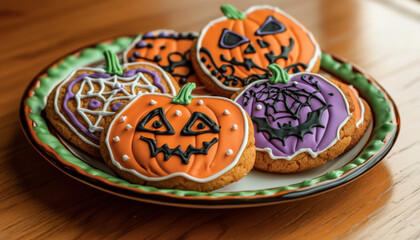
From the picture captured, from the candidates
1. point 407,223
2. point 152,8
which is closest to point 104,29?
point 152,8

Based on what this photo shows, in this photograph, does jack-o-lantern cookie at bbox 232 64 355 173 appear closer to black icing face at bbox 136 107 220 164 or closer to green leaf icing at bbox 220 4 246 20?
black icing face at bbox 136 107 220 164

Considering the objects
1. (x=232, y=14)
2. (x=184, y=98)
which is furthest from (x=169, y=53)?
(x=184, y=98)

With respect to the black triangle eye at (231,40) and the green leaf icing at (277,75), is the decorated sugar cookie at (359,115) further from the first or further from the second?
the black triangle eye at (231,40)

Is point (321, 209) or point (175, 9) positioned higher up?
point (175, 9)

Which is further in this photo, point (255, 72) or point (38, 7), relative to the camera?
point (38, 7)

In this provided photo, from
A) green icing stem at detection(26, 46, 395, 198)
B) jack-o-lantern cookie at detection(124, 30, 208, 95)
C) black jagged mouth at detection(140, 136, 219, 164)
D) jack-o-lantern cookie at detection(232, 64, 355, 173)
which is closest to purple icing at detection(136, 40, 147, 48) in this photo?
jack-o-lantern cookie at detection(124, 30, 208, 95)

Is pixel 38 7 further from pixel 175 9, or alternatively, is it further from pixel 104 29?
pixel 175 9
